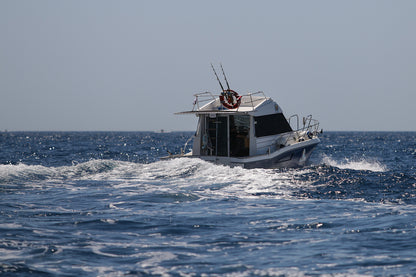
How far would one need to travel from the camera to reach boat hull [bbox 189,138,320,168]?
2092cm

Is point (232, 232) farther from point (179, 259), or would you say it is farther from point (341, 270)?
point (341, 270)

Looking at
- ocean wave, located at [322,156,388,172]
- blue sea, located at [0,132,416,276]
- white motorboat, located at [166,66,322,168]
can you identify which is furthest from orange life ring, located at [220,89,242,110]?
ocean wave, located at [322,156,388,172]

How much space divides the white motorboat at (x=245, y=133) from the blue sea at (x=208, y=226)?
135 inches

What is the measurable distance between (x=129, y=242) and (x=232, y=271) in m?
2.47

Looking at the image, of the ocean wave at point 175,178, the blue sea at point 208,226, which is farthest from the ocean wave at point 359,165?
the blue sea at point 208,226

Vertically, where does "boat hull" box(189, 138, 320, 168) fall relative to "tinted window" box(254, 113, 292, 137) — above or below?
below

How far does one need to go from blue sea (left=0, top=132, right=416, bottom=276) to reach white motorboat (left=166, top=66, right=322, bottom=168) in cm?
343

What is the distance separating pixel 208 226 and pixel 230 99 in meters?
13.0

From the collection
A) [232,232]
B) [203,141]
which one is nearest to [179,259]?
[232,232]

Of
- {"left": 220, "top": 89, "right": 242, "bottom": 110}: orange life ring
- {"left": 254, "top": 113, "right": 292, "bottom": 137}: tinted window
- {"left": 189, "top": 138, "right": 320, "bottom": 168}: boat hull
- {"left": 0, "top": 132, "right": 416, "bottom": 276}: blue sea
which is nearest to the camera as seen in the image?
{"left": 0, "top": 132, "right": 416, "bottom": 276}: blue sea

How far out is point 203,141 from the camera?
74.7 ft

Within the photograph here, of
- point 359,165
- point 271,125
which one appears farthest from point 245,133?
point 359,165

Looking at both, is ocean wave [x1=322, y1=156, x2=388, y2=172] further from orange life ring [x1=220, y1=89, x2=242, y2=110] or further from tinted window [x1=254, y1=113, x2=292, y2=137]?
orange life ring [x1=220, y1=89, x2=242, y2=110]

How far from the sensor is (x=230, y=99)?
75.4ft
